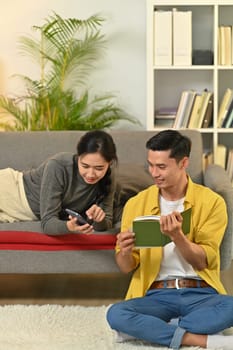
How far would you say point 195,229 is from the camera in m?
3.27

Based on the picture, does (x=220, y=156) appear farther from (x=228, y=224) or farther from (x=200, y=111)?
(x=228, y=224)

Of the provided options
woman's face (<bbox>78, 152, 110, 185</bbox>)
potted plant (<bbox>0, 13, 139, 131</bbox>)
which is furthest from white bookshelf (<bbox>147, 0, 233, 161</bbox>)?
woman's face (<bbox>78, 152, 110, 185</bbox>)

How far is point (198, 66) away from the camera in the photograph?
5.01 metres

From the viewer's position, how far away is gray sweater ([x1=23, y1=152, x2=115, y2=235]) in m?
3.70

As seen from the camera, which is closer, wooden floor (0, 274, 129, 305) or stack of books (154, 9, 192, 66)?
wooden floor (0, 274, 129, 305)

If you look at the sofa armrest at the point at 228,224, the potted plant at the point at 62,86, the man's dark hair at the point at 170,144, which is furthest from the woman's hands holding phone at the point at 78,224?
the potted plant at the point at 62,86

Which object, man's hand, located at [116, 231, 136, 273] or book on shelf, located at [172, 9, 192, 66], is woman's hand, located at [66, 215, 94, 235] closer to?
man's hand, located at [116, 231, 136, 273]

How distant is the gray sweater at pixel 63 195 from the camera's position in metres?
3.70

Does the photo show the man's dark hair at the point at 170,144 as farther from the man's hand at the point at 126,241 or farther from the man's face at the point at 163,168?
the man's hand at the point at 126,241

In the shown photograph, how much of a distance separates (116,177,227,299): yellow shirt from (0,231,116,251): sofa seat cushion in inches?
17.1

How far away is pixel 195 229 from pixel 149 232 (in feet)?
0.90

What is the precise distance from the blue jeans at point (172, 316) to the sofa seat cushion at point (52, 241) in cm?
61

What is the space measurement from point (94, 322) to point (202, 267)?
2.03 feet

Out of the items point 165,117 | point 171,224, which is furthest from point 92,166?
point 165,117
